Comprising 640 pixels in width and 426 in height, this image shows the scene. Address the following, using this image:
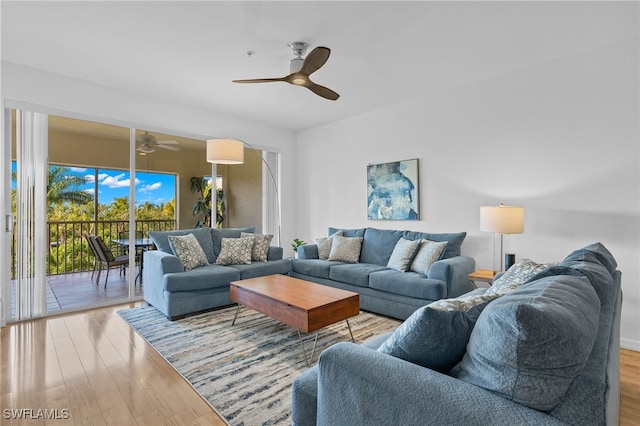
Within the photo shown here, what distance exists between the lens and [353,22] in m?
2.63

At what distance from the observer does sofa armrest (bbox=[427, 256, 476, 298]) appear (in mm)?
3221

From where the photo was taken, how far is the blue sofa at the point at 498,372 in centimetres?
80

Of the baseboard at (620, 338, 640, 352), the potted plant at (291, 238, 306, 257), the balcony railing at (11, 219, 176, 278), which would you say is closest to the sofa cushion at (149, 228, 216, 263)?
the balcony railing at (11, 219, 176, 278)

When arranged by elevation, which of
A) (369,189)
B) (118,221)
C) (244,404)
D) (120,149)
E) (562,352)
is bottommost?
(244,404)

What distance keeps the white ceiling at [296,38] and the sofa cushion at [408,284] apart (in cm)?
218

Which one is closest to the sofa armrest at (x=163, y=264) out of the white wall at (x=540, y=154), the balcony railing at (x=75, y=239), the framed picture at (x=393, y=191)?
the balcony railing at (x=75, y=239)

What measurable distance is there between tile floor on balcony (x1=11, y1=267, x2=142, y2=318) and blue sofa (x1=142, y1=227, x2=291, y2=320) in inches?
21.4

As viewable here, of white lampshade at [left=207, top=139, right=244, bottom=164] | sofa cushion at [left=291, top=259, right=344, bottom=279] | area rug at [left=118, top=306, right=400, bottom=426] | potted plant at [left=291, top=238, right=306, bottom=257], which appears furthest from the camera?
potted plant at [left=291, top=238, right=306, bottom=257]

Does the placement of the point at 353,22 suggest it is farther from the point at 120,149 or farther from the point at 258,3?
the point at 120,149

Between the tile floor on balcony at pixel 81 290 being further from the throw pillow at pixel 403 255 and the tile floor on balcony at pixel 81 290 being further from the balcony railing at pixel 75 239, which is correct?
the throw pillow at pixel 403 255

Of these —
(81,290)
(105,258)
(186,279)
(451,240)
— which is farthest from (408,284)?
(81,290)

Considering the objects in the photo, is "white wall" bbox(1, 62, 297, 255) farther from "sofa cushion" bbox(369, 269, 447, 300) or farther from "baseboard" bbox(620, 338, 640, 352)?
"baseboard" bbox(620, 338, 640, 352)

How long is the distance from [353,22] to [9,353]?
3796 mm

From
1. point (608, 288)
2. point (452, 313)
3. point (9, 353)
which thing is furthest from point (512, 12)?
point (9, 353)
